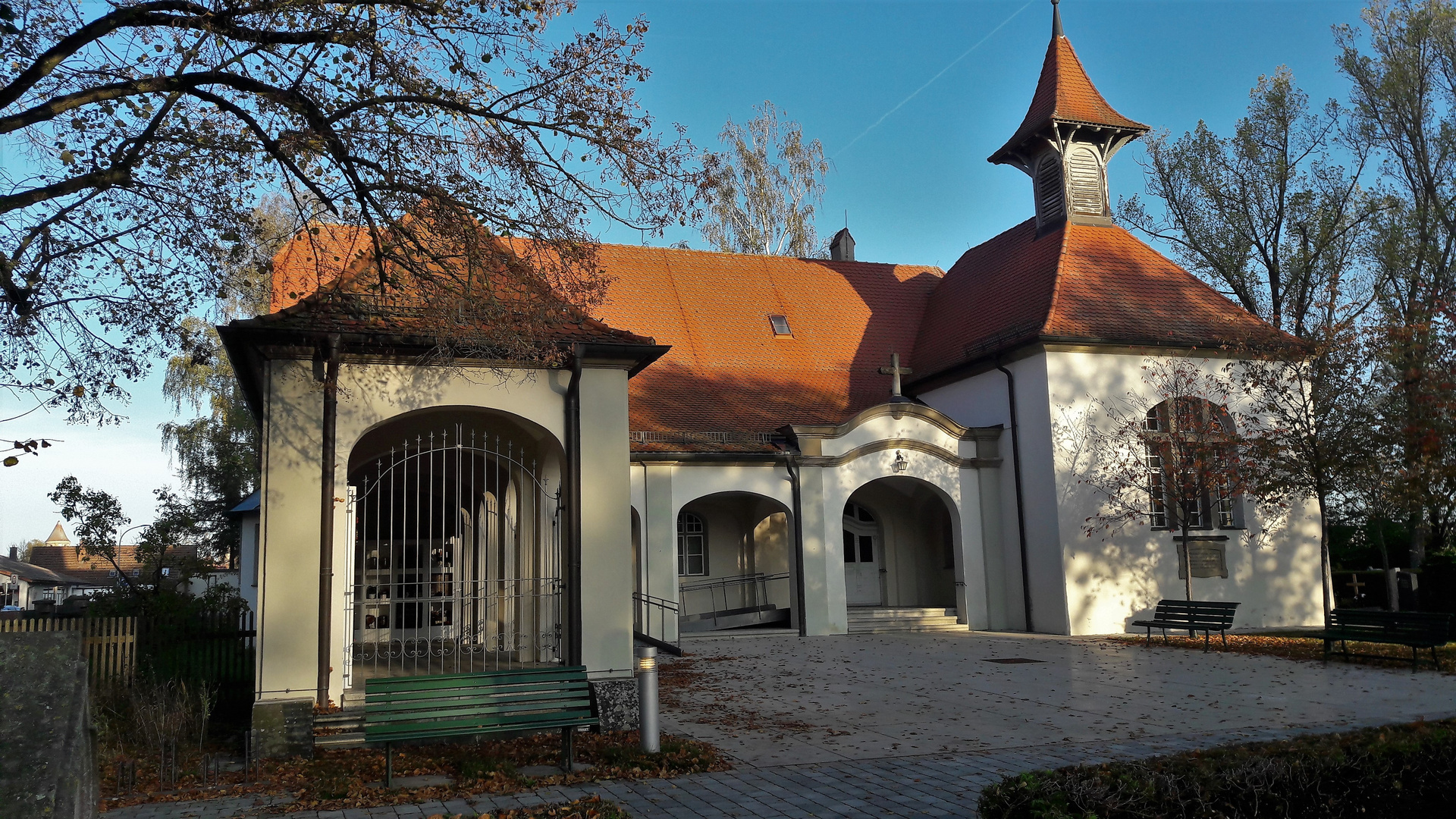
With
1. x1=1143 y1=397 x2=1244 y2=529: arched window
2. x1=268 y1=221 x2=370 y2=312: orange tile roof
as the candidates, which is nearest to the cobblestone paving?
x1=268 y1=221 x2=370 y2=312: orange tile roof

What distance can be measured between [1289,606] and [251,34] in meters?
20.4

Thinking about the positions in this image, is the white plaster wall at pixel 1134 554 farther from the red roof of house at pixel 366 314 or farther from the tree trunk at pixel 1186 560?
the red roof of house at pixel 366 314

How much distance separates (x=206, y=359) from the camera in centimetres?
864

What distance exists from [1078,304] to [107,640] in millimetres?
17267

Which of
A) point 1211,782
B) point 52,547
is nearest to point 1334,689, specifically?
point 1211,782

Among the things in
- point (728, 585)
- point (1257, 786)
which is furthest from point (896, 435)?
point (1257, 786)

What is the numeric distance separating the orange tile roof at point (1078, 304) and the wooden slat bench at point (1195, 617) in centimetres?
491

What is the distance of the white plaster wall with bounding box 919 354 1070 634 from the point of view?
18922mm

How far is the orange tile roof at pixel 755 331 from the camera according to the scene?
21.2m

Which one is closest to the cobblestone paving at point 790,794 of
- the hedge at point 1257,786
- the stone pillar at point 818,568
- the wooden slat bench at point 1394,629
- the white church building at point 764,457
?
the hedge at point 1257,786

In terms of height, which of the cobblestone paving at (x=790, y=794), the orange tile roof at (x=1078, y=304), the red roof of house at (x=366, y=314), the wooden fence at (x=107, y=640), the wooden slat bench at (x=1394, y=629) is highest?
the orange tile roof at (x=1078, y=304)

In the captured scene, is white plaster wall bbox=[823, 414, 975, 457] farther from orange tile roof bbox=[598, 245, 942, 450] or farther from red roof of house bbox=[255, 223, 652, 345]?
red roof of house bbox=[255, 223, 652, 345]

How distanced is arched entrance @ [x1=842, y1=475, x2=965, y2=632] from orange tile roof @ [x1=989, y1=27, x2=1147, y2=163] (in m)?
8.78

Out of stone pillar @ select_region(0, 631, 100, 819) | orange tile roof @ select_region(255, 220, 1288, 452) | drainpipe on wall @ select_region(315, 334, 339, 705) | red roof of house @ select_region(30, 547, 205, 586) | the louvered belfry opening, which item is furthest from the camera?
red roof of house @ select_region(30, 547, 205, 586)
